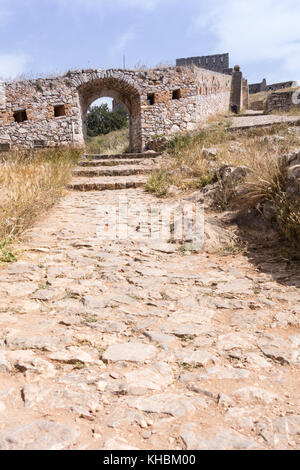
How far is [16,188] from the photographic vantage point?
4.52 meters

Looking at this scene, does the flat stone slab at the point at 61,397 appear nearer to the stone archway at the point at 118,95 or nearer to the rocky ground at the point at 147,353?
the rocky ground at the point at 147,353

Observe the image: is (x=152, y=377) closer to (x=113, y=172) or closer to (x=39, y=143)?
(x=113, y=172)

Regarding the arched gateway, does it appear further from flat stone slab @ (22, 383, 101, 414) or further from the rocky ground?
flat stone slab @ (22, 383, 101, 414)

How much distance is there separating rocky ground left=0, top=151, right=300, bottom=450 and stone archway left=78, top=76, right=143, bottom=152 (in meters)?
9.78

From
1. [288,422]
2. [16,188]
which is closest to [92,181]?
[16,188]

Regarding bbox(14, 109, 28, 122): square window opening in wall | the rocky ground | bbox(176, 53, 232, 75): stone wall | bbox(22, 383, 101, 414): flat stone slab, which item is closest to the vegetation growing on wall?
bbox(176, 53, 232, 75): stone wall

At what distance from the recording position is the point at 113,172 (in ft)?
28.5

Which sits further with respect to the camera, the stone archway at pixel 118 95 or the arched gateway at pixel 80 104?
the stone archway at pixel 118 95

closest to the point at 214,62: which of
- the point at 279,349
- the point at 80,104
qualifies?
the point at 80,104

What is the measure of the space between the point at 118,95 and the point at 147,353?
13.4 m

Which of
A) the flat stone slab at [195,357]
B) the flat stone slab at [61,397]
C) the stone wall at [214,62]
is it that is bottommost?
the flat stone slab at [195,357]

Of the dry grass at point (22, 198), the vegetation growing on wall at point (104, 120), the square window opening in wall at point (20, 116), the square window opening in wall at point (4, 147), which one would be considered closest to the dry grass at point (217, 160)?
the dry grass at point (22, 198)

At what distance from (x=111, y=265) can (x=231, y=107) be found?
19341mm

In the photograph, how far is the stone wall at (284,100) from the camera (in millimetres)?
16812
